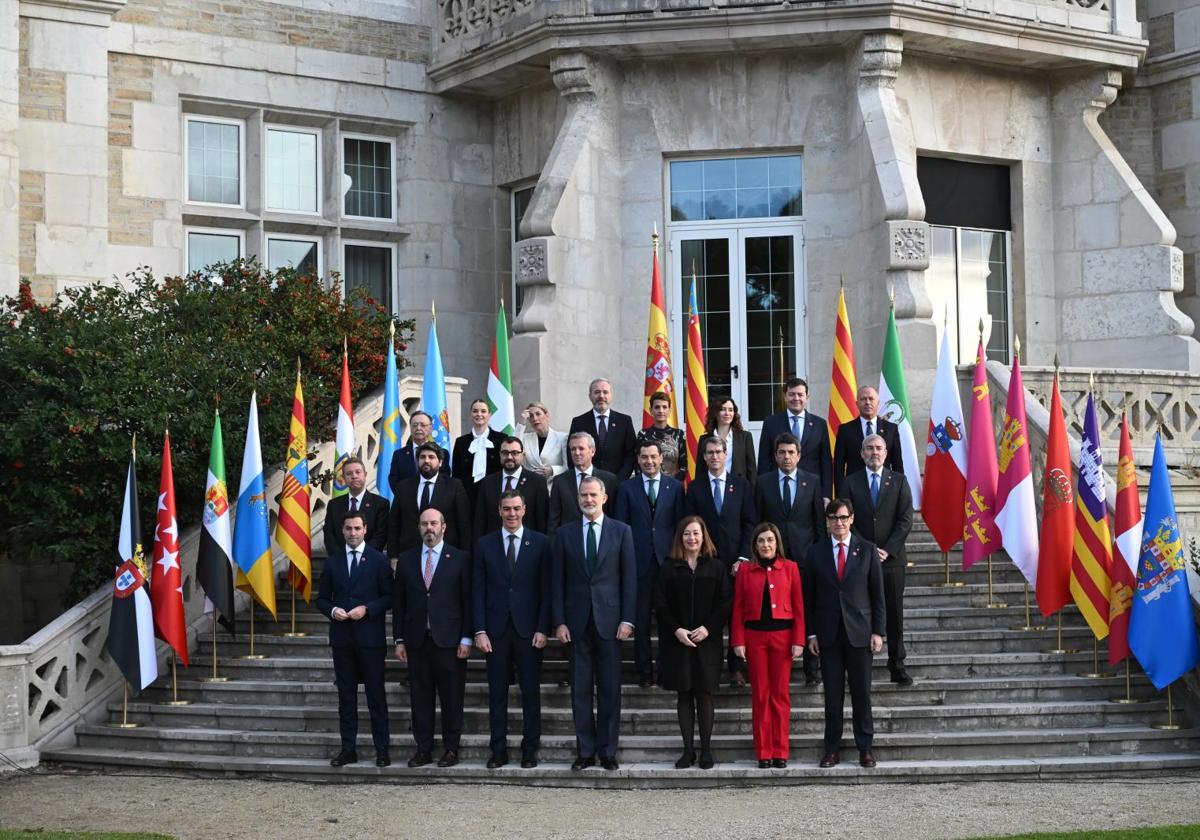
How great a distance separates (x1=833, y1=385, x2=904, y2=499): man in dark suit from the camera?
13414mm

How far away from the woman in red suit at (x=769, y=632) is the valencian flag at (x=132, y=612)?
487cm

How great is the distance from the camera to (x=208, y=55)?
19422 millimetres

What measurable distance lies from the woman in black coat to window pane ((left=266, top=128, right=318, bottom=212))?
989cm

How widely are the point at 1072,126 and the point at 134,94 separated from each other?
10.6 m

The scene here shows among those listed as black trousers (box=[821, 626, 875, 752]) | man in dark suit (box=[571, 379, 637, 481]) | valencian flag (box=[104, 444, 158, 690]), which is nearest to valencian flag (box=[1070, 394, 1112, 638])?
black trousers (box=[821, 626, 875, 752])

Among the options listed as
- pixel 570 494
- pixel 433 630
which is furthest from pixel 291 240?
pixel 433 630

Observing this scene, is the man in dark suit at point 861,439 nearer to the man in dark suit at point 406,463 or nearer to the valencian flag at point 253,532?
the man in dark suit at point 406,463

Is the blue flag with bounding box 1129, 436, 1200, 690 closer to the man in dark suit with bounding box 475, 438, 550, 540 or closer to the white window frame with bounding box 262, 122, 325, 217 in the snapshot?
the man in dark suit with bounding box 475, 438, 550, 540

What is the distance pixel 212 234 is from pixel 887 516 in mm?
9998

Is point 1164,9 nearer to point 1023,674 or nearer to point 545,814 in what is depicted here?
point 1023,674

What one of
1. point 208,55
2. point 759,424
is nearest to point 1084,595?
point 759,424

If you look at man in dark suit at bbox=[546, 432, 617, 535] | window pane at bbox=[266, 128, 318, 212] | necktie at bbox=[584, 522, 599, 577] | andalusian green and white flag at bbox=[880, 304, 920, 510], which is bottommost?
necktie at bbox=[584, 522, 599, 577]

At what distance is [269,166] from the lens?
795 inches

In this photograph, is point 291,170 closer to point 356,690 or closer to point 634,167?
point 634,167
